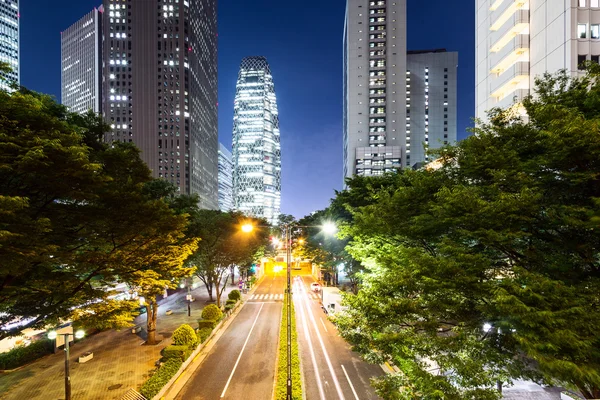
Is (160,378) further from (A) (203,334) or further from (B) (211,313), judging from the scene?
(B) (211,313)

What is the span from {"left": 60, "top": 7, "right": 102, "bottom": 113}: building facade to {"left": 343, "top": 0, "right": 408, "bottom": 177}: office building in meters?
142

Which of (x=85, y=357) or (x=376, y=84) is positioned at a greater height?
(x=376, y=84)

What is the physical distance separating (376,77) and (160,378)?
105105 mm

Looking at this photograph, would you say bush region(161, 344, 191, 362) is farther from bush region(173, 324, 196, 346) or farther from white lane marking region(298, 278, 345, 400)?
white lane marking region(298, 278, 345, 400)

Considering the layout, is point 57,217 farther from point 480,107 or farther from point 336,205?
point 480,107

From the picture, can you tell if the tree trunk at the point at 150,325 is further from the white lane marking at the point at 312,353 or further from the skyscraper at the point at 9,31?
the skyscraper at the point at 9,31

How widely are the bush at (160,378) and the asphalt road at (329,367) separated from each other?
7.46 meters

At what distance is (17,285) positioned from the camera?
10.4m

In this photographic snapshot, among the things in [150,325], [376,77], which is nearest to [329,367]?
[150,325]

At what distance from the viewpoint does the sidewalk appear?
15.3 metres

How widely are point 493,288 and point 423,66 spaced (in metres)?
151

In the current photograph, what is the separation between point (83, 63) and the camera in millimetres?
→ 170500

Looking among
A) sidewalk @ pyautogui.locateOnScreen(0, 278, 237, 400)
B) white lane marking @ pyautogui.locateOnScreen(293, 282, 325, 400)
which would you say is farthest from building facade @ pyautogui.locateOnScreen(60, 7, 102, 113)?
white lane marking @ pyautogui.locateOnScreen(293, 282, 325, 400)

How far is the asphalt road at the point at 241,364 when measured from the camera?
15.5 meters
